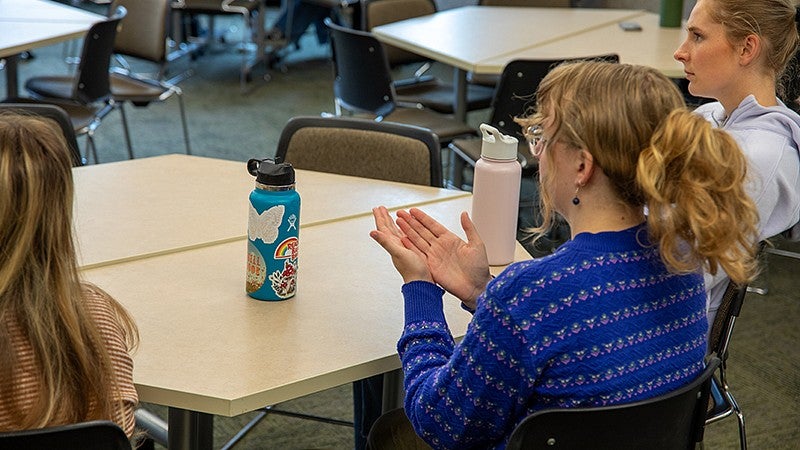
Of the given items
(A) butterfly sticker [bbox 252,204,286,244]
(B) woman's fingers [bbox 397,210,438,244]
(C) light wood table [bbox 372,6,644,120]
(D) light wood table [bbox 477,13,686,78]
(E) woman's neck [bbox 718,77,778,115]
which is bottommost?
(D) light wood table [bbox 477,13,686,78]

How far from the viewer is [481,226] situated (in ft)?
6.20

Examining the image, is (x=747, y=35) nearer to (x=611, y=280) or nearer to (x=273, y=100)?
(x=611, y=280)

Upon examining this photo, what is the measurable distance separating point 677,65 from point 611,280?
2.59 meters

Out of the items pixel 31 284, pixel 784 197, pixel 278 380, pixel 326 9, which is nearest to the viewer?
pixel 31 284

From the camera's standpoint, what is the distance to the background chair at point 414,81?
427 centimetres

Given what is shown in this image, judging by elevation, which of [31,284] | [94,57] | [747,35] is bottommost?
[94,57]

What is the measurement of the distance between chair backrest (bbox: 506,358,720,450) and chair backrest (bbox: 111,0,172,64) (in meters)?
3.58

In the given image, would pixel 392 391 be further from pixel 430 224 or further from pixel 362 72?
pixel 362 72

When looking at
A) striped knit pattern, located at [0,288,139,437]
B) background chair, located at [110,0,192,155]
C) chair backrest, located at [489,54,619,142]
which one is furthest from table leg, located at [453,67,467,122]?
striped knit pattern, located at [0,288,139,437]

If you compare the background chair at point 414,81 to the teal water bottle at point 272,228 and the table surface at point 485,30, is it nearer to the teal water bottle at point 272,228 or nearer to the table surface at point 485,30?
the table surface at point 485,30

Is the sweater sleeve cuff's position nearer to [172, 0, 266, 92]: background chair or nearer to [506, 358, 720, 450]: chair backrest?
[506, 358, 720, 450]: chair backrest

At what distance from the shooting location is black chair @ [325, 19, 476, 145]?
3713mm

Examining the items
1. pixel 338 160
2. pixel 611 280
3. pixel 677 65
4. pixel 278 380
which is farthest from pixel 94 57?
pixel 611 280

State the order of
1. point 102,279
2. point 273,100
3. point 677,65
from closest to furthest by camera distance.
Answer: point 102,279 < point 677,65 < point 273,100
